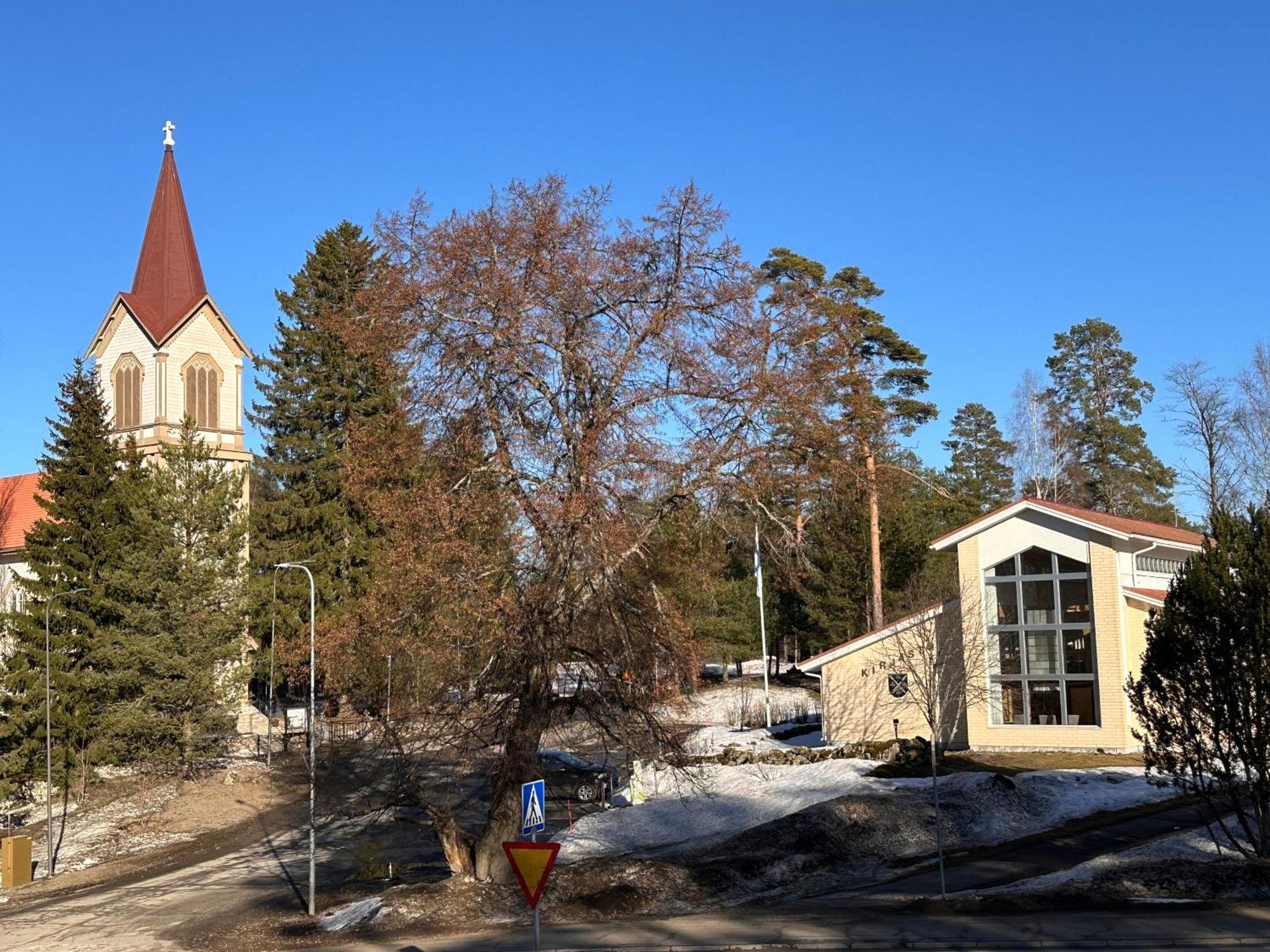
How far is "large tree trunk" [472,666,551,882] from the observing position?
20828 mm

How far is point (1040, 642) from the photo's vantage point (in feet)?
112

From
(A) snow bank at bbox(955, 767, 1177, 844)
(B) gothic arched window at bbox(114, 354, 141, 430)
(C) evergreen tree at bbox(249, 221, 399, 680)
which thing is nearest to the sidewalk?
(A) snow bank at bbox(955, 767, 1177, 844)

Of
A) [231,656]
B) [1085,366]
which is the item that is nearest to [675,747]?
[231,656]

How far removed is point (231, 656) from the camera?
4472 cm

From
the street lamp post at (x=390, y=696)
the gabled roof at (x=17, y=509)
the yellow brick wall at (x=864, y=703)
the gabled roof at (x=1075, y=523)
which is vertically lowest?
the yellow brick wall at (x=864, y=703)

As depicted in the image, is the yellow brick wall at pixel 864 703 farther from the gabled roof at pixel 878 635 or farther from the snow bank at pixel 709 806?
the snow bank at pixel 709 806

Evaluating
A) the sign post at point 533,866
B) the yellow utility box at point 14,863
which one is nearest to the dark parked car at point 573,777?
the yellow utility box at point 14,863

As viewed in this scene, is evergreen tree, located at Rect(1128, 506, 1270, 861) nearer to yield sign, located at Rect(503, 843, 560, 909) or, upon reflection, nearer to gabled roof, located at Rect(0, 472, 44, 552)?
yield sign, located at Rect(503, 843, 560, 909)

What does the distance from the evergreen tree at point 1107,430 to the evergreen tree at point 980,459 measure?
542cm

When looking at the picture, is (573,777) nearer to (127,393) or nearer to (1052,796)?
(1052,796)

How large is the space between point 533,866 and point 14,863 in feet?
85.7

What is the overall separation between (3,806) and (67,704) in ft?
13.2

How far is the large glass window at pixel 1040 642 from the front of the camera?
3350cm

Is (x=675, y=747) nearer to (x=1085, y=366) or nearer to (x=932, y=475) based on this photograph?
(x=932, y=475)
